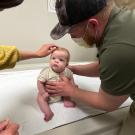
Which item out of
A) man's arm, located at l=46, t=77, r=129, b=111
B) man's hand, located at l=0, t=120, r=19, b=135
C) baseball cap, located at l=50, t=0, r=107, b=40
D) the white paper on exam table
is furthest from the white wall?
man's hand, located at l=0, t=120, r=19, b=135

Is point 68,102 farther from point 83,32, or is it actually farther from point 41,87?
point 83,32

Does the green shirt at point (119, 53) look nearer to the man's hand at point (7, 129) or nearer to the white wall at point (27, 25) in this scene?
the man's hand at point (7, 129)

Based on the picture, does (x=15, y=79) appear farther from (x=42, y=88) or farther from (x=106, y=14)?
(x=106, y=14)

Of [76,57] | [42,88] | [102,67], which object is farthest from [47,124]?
[76,57]

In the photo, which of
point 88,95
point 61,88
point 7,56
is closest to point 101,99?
point 88,95

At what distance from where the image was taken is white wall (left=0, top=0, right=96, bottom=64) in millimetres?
1334

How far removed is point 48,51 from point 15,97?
23cm

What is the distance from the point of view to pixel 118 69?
0.78 meters

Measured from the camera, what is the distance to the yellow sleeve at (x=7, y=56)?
908 millimetres

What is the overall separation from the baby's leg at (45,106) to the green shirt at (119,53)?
0.25 m

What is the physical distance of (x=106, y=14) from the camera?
843 mm

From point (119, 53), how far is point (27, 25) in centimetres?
76

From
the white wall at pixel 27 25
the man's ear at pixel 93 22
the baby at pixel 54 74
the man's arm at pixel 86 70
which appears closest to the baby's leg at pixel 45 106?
the baby at pixel 54 74

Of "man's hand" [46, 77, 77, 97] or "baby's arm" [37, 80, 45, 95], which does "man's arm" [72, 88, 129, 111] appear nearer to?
"man's hand" [46, 77, 77, 97]
